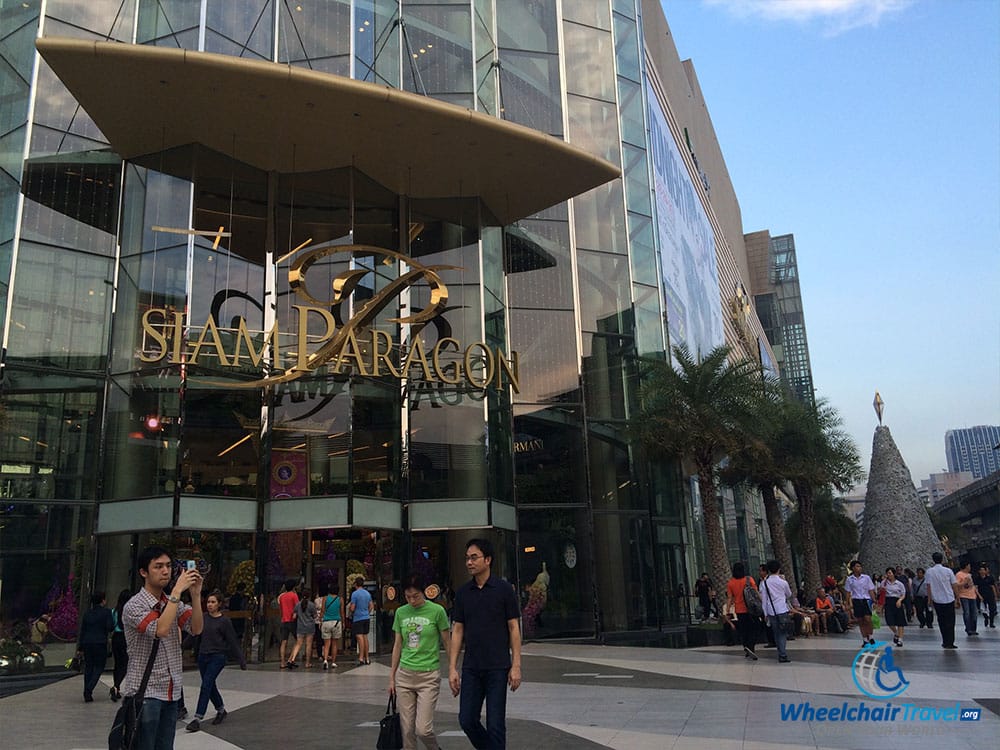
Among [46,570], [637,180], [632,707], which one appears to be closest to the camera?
[632,707]

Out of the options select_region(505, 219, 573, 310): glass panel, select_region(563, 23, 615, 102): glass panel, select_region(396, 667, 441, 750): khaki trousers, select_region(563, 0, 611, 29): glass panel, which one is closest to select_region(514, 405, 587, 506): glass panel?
select_region(505, 219, 573, 310): glass panel

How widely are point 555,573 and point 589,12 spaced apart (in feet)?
57.7

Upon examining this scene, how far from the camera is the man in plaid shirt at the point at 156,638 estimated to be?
4941 millimetres

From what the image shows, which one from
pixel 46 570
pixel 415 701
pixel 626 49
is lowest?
pixel 415 701

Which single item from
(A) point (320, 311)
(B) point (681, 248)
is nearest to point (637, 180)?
(A) point (320, 311)

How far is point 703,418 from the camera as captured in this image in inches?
942

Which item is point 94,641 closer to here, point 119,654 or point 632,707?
point 119,654

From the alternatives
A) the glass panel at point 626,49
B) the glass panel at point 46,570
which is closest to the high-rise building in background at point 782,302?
the glass panel at point 626,49

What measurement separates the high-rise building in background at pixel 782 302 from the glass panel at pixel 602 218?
94909 millimetres

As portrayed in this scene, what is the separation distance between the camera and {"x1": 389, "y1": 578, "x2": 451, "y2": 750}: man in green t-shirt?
6504 millimetres

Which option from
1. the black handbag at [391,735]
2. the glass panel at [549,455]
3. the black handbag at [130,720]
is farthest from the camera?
the glass panel at [549,455]

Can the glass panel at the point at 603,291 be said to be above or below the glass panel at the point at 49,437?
above

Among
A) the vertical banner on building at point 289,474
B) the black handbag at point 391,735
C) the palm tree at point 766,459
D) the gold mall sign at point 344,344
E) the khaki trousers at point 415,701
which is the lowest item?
the black handbag at point 391,735

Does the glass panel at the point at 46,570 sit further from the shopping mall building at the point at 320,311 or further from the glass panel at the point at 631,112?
the glass panel at the point at 631,112
